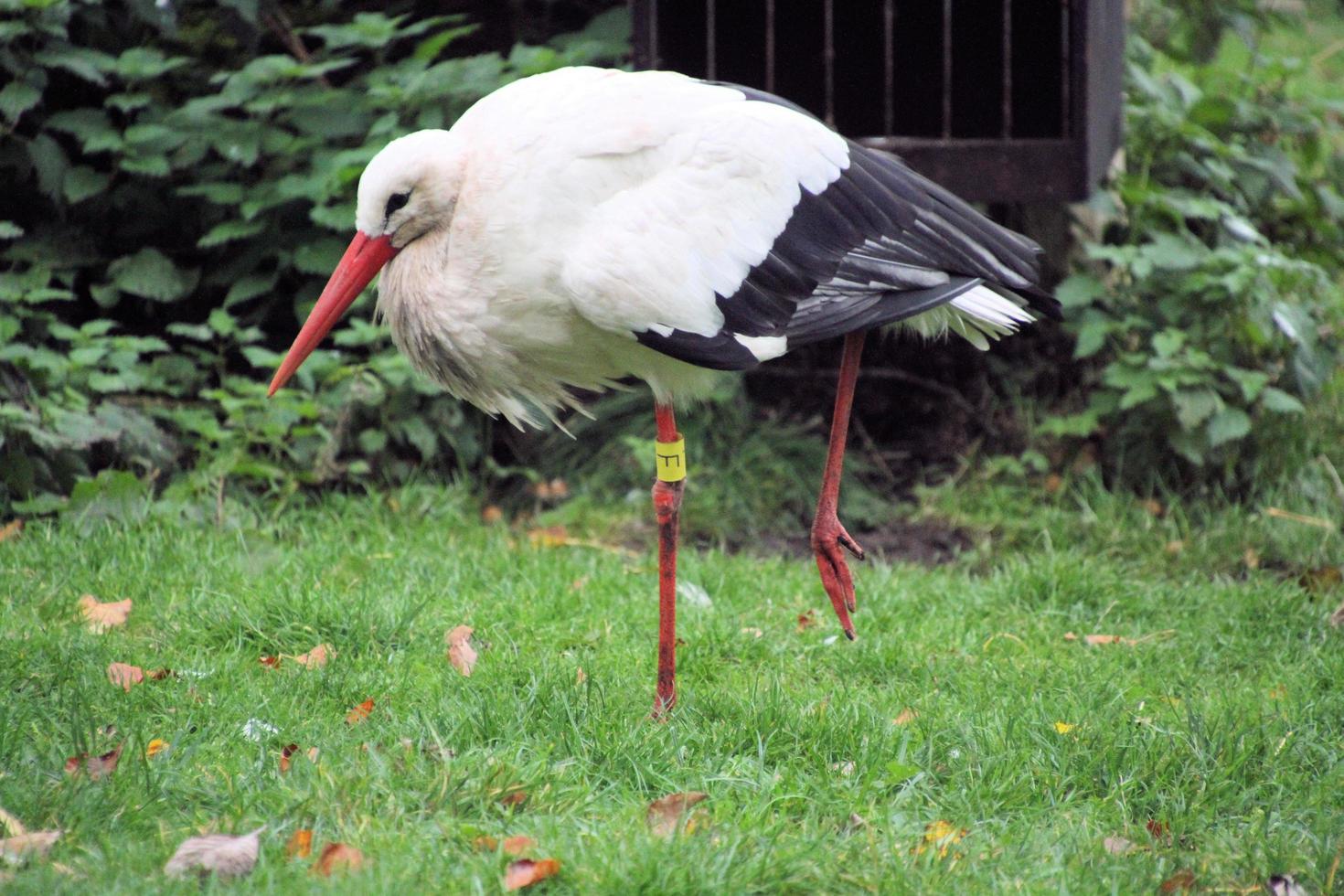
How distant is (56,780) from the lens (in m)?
2.60

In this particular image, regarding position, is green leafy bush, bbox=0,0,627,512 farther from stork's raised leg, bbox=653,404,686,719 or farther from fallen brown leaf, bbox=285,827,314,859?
fallen brown leaf, bbox=285,827,314,859

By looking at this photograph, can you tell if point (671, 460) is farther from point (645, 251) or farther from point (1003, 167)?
point (1003, 167)

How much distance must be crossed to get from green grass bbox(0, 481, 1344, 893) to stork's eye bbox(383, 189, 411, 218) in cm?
100

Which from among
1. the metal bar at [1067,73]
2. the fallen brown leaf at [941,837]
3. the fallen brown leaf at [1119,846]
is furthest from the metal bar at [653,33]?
the fallen brown leaf at [1119,846]

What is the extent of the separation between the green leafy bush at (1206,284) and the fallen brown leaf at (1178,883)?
106 inches

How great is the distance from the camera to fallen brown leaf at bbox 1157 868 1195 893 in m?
2.46

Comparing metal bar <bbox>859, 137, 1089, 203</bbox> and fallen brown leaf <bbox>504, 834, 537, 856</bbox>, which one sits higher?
metal bar <bbox>859, 137, 1089, 203</bbox>

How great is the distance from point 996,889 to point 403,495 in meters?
2.87

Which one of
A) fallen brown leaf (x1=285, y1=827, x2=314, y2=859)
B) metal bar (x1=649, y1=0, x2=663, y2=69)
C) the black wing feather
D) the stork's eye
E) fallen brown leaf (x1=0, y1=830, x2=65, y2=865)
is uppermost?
metal bar (x1=649, y1=0, x2=663, y2=69)

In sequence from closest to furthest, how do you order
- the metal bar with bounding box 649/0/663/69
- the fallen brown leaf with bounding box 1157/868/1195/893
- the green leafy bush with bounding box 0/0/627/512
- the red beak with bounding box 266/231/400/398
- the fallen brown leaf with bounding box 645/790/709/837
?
the fallen brown leaf with bounding box 1157/868/1195/893
the fallen brown leaf with bounding box 645/790/709/837
the red beak with bounding box 266/231/400/398
the green leafy bush with bounding box 0/0/627/512
the metal bar with bounding box 649/0/663/69

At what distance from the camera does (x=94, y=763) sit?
267 cm

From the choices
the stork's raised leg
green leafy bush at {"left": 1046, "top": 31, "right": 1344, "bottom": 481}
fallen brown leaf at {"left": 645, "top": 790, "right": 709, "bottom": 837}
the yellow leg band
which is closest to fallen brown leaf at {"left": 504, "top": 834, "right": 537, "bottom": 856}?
fallen brown leaf at {"left": 645, "top": 790, "right": 709, "bottom": 837}

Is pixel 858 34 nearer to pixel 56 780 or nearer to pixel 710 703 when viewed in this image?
A: pixel 710 703

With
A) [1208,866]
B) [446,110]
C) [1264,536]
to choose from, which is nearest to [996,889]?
[1208,866]
